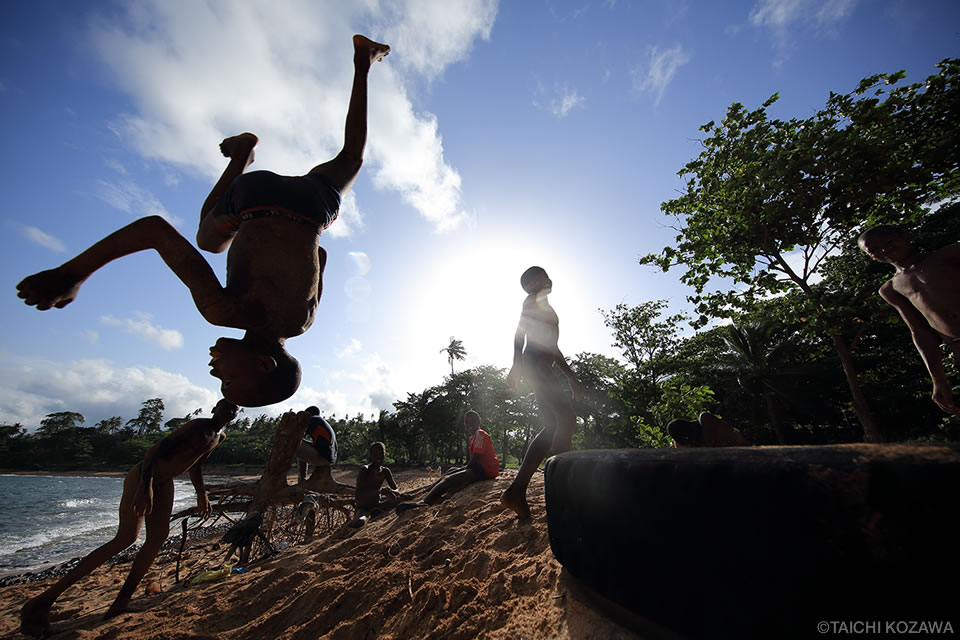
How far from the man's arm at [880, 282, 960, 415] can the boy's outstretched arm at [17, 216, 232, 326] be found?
4.87 metres

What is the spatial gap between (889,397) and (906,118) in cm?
2128

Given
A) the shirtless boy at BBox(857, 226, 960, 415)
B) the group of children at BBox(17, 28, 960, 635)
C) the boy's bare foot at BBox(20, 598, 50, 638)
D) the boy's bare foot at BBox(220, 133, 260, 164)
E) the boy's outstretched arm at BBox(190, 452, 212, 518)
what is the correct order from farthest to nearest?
the boy's outstretched arm at BBox(190, 452, 212, 518)
the boy's bare foot at BBox(20, 598, 50, 638)
the shirtless boy at BBox(857, 226, 960, 415)
the boy's bare foot at BBox(220, 133, 260, 164)
the group of children at BBox(17, 28, 960, 635)

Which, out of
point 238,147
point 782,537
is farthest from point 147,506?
point 782,537

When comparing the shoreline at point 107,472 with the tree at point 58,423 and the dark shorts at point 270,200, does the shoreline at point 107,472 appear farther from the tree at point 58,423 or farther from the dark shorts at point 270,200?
the dark shorts at point 270,200

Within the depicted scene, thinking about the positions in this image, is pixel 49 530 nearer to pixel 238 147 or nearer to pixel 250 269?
pixel 238 147

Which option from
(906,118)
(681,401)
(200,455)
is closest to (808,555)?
(200,455)

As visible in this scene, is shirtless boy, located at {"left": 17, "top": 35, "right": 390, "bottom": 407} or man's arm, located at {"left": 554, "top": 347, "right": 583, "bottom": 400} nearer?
shirtless boy, located at {"left": 17, "top": 35, "right": 390, "bottom": 407}

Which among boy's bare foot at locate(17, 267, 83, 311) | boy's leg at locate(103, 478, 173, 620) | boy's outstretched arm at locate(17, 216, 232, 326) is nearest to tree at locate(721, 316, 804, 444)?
boy's leg at locate(103, 478, 173, 620)

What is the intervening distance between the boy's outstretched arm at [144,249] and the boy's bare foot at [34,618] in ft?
11.4

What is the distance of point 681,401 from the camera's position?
6750mm

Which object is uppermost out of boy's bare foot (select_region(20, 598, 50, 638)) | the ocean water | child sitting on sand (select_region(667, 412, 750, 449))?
child sitting on sand (select_region(667, 412, 750, 449))

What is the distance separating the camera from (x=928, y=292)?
2980mm

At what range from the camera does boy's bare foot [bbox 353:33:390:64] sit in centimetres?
216

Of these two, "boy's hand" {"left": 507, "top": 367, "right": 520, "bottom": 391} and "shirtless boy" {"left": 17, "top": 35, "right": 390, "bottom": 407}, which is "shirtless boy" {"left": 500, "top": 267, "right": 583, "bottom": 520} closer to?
"boy's hand" {"left": 507, "top": 367, "right": 520, "bottom": 391}
